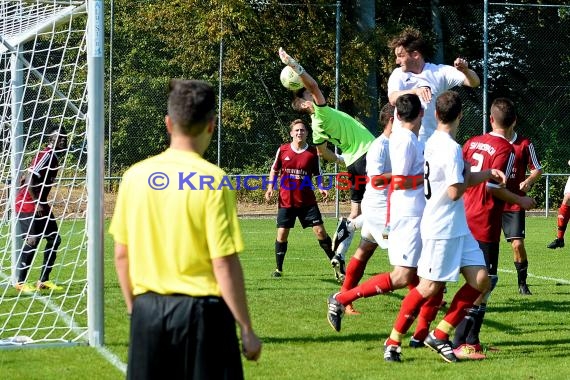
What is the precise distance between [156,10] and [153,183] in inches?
735

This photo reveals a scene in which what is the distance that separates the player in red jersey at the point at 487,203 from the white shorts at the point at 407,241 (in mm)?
587

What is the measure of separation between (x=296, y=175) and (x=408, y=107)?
214 inches

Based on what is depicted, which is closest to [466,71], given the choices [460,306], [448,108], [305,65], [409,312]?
[448,108]

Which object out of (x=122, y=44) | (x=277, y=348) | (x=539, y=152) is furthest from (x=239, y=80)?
(x=277, y=348)

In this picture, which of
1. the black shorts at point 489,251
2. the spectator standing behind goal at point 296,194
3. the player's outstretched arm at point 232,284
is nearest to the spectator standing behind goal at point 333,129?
the black shorts at point 489,251

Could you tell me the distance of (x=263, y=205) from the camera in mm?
22797

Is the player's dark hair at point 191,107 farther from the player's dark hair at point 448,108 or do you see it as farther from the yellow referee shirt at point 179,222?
the player's dark hair at point 448,108

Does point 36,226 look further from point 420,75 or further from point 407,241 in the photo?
point 407,241

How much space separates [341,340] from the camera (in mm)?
7430

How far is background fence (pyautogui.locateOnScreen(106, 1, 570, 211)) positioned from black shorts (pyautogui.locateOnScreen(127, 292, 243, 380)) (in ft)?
54.2

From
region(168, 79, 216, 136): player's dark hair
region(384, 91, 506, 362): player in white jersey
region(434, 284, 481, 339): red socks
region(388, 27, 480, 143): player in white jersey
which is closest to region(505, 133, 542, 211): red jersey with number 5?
region(388, 27, 480, 143): player in white jersey

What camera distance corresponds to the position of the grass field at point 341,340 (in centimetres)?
630

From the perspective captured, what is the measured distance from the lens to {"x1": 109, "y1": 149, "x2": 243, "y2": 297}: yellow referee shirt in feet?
12.0

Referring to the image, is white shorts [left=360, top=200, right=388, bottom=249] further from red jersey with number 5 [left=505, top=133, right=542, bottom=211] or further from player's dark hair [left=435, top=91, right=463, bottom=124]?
player's dark hair [left=435, top=91, right=463, bottom=124]
